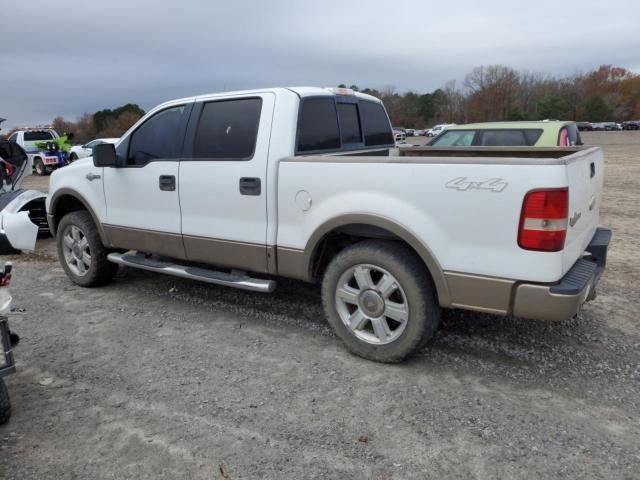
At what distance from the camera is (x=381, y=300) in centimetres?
380

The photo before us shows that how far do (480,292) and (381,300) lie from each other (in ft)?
2.39

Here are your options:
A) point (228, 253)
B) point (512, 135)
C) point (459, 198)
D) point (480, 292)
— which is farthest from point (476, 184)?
point (512, 135)

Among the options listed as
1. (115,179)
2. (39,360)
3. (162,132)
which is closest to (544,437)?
(39,360)

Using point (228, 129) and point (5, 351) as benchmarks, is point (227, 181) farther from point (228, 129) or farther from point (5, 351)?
point (5, 351)

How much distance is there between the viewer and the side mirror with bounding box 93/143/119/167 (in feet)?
16.8

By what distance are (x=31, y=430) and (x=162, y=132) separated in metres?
2.85

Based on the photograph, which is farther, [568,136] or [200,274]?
[568,136]

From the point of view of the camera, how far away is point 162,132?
16.5ft

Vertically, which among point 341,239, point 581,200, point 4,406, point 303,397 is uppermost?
point 581,200

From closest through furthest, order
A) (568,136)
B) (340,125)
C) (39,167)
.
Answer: (340,125)
(568,136)
(39,167)

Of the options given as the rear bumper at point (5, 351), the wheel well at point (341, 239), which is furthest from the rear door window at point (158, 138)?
the rear bumper at point (5, 351)

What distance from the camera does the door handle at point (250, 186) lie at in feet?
13.9

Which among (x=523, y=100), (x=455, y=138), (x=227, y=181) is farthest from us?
(x=523, y=100)

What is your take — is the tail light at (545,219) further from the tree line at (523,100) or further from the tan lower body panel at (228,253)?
the tree line at (523,100)
